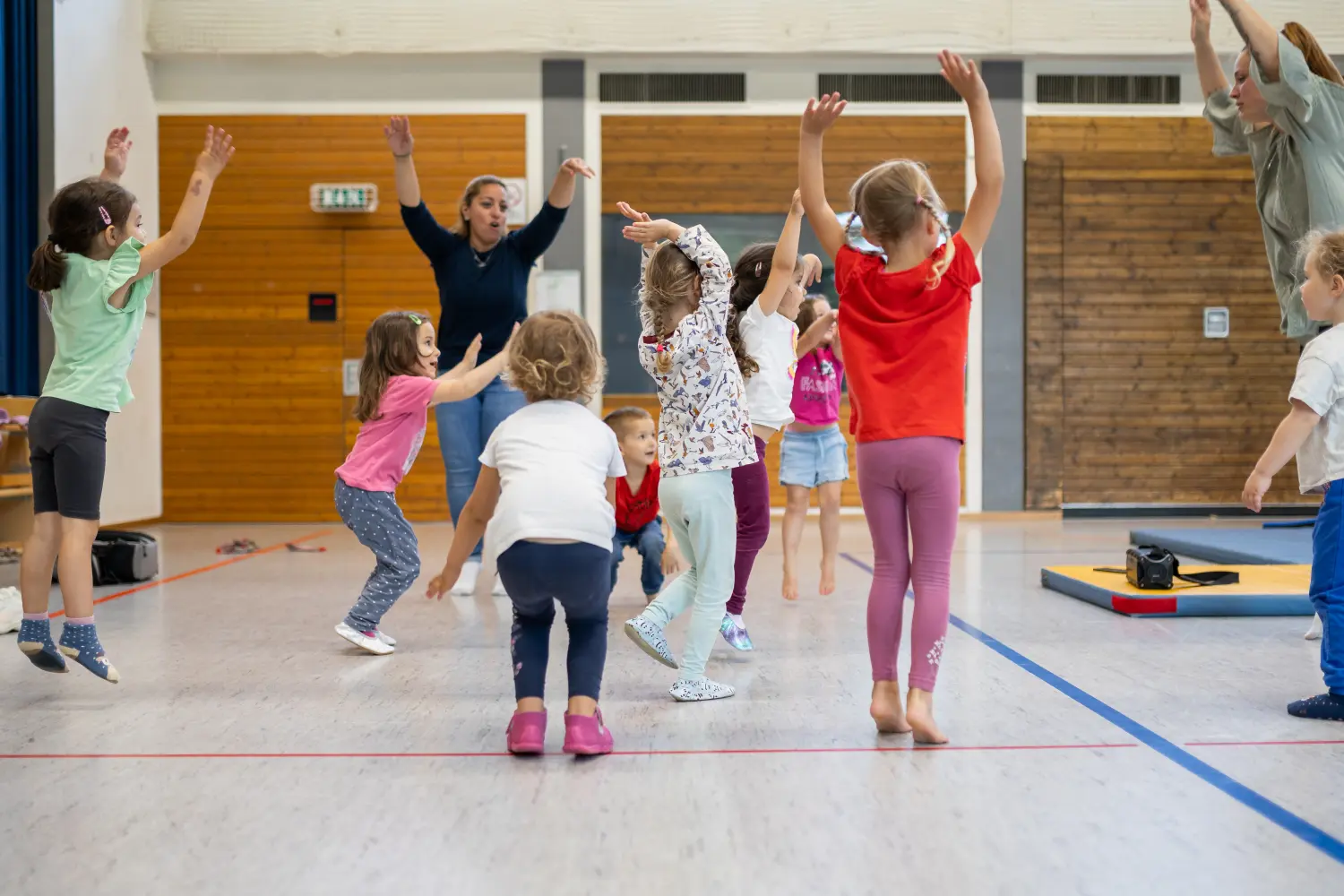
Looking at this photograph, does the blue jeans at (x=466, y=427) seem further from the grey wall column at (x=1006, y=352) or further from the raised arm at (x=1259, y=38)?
the grey wall column at (x=1006, y=352)

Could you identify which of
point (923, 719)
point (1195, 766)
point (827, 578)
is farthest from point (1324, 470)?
point (827, 578)

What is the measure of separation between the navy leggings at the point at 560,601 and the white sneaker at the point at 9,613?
208cm

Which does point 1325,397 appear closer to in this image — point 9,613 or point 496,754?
point 496,754

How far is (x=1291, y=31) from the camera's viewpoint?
2971 mm

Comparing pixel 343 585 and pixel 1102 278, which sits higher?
pixel 1102 278

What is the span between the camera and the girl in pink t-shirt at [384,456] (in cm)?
307

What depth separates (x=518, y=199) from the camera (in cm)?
800

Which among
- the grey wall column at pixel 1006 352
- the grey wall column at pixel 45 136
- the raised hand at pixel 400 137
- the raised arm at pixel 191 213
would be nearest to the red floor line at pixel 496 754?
the raised arm at pixel 191 213

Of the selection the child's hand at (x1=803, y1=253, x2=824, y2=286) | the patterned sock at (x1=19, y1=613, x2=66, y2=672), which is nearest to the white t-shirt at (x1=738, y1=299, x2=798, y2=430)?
the child's hand at (x1=803, y1=253, x2=824, y2=286)

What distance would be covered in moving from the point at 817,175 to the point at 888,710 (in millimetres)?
1055

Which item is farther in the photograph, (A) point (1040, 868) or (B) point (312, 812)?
(B) point (312, 812)

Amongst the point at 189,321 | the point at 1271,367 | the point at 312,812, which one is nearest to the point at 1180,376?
the point at 1271,367

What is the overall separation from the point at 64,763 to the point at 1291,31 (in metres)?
3.26

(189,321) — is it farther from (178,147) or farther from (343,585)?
(343,585)
